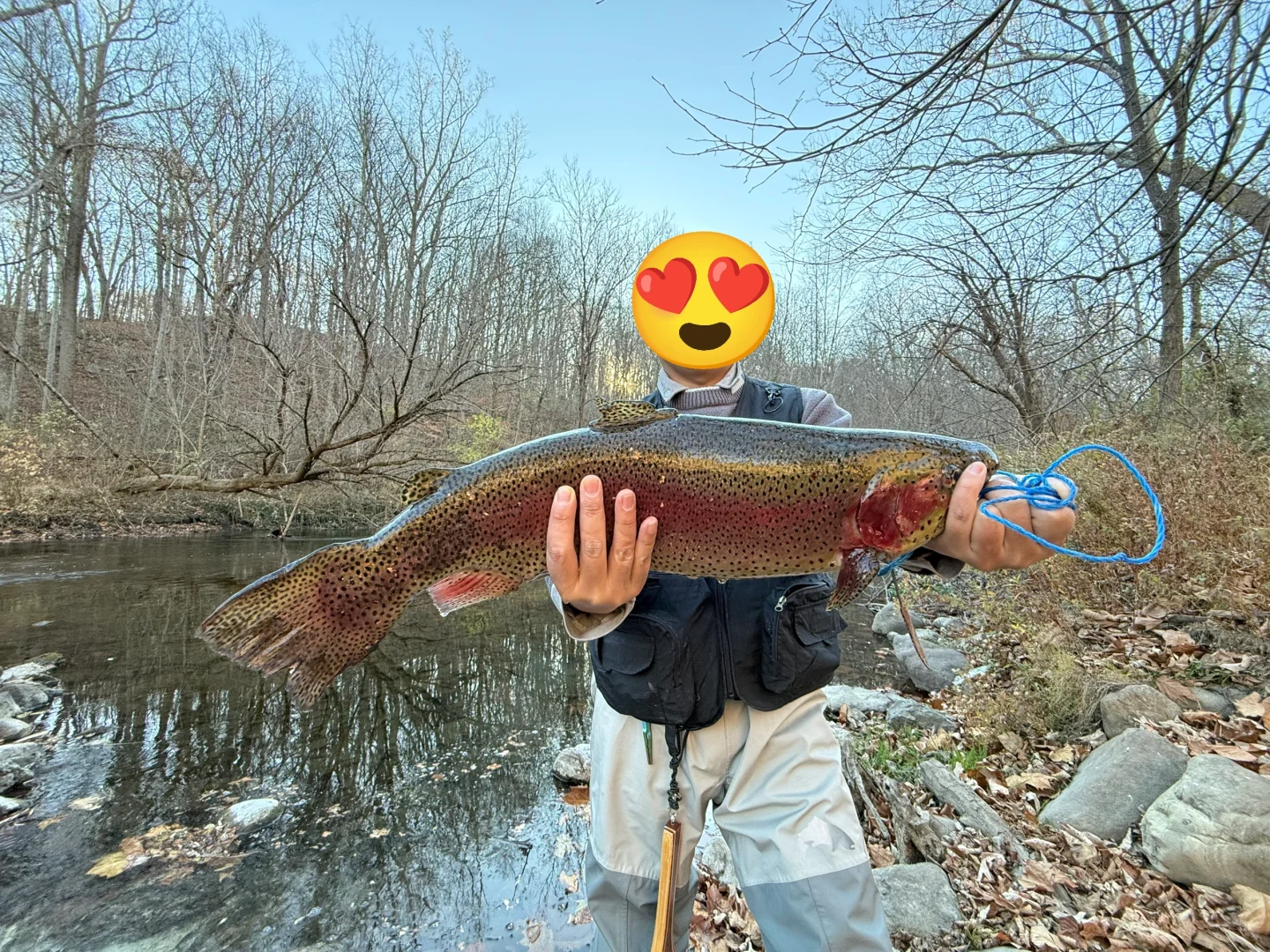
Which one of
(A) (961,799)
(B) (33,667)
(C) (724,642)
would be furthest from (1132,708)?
(B) (33,667)

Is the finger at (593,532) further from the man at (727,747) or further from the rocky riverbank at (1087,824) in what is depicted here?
the rocky riverbank at (1087,824)

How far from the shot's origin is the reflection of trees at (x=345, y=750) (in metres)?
4.20

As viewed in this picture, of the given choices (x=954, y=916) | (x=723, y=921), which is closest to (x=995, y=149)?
(x=954, y=916)

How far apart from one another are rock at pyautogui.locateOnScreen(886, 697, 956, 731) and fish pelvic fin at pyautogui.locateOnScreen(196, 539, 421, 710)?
17.5 feet

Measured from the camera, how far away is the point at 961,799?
3820mm

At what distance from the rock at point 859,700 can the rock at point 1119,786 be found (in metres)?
2.45

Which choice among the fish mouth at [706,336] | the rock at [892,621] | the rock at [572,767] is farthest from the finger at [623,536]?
the rock at [892,621]

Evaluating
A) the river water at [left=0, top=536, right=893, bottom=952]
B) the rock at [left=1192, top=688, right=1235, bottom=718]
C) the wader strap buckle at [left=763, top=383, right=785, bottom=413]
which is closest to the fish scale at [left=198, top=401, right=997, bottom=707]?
the wader strap buckle at [left=763, top=383, right=785, bottom=413]

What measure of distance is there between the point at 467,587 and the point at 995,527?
1.56 m

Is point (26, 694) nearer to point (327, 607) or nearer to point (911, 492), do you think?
point (327, 607)

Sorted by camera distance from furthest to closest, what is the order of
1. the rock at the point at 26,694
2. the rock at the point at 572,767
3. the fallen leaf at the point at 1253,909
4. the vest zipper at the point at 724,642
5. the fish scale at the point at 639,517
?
the rock at the point at 26,694 → the rock at the point at 572,767 → the fallen leaf at the point at 1253,909 → the vest zipper at the point at 724,642 → the fish scale at the point at 639,517

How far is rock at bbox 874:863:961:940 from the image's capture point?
2.90 metres

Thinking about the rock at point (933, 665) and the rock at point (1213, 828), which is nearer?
the rock at point (1213, 828)

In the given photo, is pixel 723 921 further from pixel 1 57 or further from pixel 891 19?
pixel 1 57
